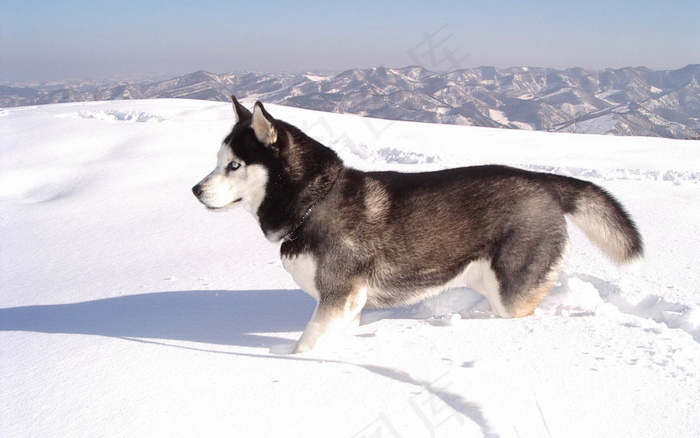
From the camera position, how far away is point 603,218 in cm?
357

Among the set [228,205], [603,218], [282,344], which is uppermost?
[228,205]

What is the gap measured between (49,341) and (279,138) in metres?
2.10

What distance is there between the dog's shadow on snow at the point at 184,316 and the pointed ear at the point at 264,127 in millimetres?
1376

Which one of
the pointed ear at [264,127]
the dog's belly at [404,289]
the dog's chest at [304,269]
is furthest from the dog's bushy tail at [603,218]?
the pointed ear at [264,127]

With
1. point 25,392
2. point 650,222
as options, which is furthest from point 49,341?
point 650,222

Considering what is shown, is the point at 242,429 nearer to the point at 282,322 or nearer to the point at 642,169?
the point at 282,322

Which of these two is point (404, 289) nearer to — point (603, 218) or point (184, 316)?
point (603, 218)

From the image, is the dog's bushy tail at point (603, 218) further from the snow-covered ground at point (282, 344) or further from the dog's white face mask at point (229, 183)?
the dog's white face mask at point (229, 183)

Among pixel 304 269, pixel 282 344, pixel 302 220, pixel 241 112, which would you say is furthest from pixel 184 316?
pixel 241 112

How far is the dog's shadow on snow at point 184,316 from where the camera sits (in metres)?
3.54

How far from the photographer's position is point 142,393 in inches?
102

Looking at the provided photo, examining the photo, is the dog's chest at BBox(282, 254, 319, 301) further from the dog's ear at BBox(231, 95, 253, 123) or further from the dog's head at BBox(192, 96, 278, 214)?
the dog's ear at BBox(231, 95, 253, 123)

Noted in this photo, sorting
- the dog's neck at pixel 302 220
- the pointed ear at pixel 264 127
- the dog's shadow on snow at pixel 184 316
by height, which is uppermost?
the pointed ear at pixel 264 127

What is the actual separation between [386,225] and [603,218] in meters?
1.60
